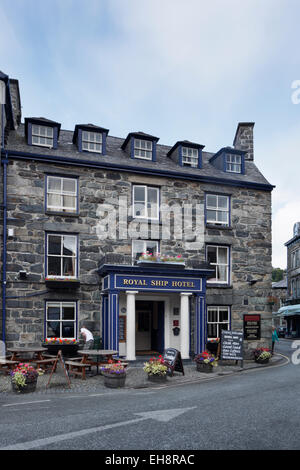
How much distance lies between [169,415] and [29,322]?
10.5 metres

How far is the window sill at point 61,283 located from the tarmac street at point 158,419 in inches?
258

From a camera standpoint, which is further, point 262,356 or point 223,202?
point 223,202

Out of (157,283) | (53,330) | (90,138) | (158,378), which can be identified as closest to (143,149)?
(90,138)

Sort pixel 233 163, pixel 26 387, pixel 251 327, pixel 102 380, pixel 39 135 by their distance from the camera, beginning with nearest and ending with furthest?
pixel 26 387 → pixel 102 380 → pixel 39 135 → pixel 251 327 → pixel 233 163

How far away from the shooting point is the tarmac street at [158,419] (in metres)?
6.44

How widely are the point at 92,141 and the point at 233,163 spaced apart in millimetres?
7792

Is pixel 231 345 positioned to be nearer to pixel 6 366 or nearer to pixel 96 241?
pixel 96 241

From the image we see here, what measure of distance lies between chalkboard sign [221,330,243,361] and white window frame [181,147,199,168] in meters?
9.05

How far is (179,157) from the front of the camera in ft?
71.7

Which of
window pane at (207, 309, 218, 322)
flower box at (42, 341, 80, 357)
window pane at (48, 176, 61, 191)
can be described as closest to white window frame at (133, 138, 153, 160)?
window pane at (48, 176, 61, 191)

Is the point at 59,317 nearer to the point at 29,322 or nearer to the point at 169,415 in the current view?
the point at 29,322

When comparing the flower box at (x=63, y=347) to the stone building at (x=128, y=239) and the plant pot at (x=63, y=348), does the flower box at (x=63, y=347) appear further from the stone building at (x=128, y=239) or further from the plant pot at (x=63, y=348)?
the stone building at (x=128, y=239)

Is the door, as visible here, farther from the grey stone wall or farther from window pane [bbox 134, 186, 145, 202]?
window pane [bbox 134, 186, 145, 202]

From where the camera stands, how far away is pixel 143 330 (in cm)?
2130
